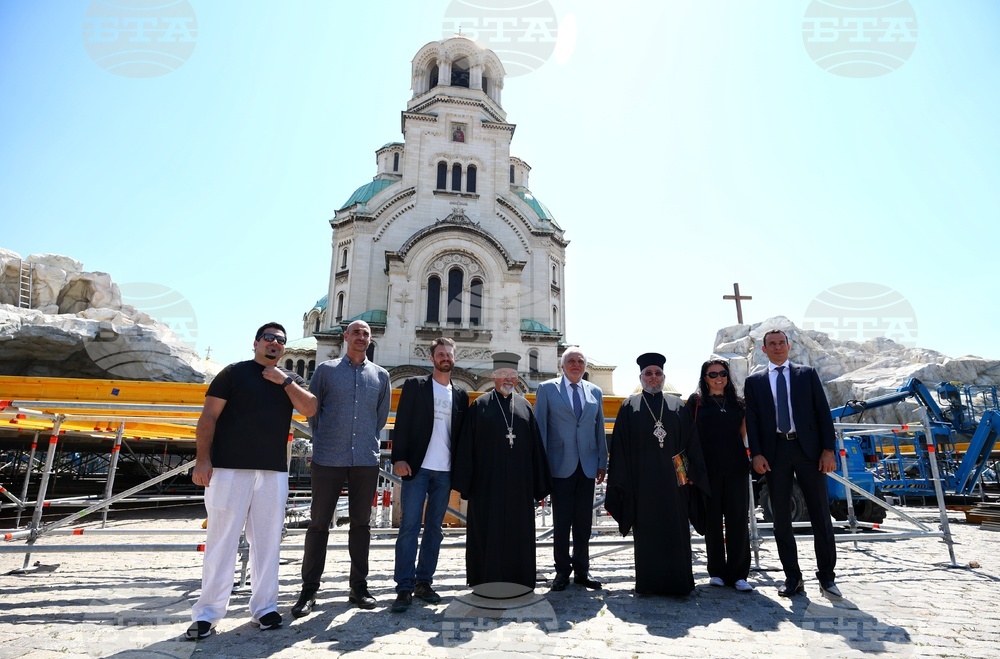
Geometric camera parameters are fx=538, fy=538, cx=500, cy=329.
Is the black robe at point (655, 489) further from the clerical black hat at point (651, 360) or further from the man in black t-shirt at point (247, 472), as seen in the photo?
the man in black t-shirt at point (247, 472)

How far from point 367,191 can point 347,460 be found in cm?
3164

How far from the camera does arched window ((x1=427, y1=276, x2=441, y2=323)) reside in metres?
26.3

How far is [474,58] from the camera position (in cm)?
3425

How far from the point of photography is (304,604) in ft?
11.9

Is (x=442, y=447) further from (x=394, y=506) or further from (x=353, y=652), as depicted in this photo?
(x=394, y=506)

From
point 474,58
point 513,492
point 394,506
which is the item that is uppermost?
point 474,58

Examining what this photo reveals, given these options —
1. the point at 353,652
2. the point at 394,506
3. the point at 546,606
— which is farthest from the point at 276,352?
the point at 394,506

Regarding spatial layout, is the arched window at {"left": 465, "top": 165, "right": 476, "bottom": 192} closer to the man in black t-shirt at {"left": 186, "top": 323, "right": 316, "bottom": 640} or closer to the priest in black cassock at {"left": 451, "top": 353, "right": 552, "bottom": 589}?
the priest in black cassock at {"left": 451, "top": 353, "right": 552, "bottom": 589}

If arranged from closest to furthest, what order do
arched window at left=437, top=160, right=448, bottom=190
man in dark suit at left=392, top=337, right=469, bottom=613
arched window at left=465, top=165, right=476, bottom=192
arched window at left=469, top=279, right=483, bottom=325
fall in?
man in dark suit at left=392, top=337, right=469, bottom=613 → arched window at left=469, top=279, right=483, bottom=325 → arched window at left=437, top=160, right=448, bottom=190 → arched window at left=465, top=165, right=476, bottom=192

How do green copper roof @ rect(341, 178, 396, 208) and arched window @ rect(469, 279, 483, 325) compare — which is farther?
green copper roof @ rect(341, 178, 396, 208)

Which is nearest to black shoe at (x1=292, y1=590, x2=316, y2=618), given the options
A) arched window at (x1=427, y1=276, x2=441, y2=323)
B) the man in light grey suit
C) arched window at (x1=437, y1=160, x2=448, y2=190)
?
the man in light grey suit

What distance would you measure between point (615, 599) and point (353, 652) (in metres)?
2.11

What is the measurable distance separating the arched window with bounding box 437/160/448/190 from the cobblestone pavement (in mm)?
26689

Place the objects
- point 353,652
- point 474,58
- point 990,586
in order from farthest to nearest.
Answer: point 474,58
point 990,586
point 353,652
